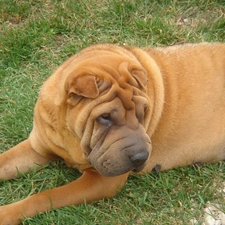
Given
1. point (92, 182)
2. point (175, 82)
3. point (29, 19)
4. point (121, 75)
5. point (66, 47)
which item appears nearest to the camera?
point (121, 75)

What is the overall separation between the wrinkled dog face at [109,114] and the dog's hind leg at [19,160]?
2.59 ft

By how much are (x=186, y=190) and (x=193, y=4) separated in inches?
100

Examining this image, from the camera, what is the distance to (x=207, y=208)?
3.50 meters

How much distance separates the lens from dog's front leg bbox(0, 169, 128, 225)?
3.30 metres

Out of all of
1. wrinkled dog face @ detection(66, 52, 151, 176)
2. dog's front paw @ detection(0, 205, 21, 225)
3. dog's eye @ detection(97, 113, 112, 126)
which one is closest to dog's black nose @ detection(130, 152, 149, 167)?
wrinkled dog face @ detection(66, 52, 151, 176)

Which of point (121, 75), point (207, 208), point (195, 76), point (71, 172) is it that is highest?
point (121, 75)

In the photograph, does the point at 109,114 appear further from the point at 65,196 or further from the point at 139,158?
the point at 65,196

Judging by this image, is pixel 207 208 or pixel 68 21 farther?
pixel 68 21

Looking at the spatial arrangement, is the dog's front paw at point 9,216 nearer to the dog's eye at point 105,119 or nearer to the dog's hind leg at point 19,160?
the dog's hind leg at point 19,160

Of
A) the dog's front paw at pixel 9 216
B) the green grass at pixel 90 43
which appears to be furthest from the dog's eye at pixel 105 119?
the dog's front paw at pixel 9 216

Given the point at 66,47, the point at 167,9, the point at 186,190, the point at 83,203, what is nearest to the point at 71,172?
the point at 83,203

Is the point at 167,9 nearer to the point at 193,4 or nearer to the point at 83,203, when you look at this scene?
the point at 193,4

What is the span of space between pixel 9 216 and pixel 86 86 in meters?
1.04

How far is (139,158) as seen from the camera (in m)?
3.00
